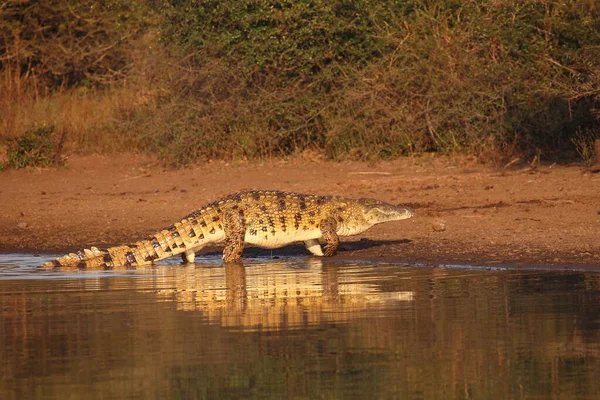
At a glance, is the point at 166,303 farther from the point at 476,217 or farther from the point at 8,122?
the point at 8,122

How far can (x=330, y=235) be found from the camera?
11.2m

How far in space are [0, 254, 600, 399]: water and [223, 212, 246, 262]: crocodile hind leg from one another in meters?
1.06

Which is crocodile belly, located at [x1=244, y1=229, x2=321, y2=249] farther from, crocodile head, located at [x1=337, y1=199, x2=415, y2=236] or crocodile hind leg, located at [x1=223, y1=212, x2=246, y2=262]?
crocodile head, located at [x1=337, y1=199, x2=415, y2=236]

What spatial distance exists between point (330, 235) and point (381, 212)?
71 cm

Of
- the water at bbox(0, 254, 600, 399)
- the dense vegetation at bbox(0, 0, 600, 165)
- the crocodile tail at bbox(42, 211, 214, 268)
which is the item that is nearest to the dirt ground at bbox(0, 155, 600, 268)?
the dense vegetation at bbox(0, 0, 600, 165)

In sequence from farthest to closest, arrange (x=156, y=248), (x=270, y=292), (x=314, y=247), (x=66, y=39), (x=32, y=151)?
(x=66, y=39), (x=32, y=151), (x=314, y=247), (x=156, y=248), (x=270, y=292)

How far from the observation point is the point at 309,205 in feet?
37.4

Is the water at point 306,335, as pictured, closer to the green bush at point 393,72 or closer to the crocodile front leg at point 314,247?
the crocodile front leg at point 314,247

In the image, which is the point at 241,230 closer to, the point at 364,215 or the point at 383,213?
the point at 364,215

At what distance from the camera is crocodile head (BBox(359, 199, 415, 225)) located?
11641 mm

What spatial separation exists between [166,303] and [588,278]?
3.19 m

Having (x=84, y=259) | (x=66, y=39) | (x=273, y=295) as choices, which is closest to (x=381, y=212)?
(x=84, y=259)

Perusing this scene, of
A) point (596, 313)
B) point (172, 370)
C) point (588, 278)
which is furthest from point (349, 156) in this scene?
point (172, 370)

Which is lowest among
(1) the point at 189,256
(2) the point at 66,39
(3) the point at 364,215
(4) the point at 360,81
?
(1) the point at 189,256
